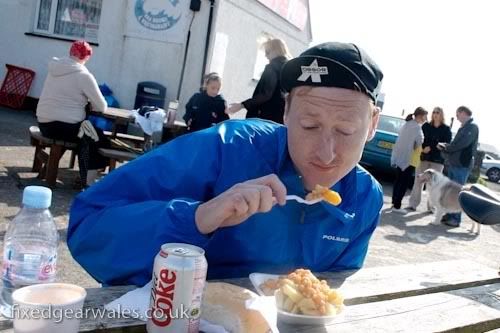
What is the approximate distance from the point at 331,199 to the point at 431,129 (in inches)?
348

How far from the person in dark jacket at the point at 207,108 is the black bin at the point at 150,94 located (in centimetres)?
395

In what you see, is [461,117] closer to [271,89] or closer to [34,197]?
[271,89]

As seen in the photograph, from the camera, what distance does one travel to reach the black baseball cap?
1699mm

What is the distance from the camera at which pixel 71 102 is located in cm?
641

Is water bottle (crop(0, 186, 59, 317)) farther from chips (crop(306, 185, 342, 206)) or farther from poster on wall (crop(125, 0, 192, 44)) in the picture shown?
poster on wall (crop(125, 0, 192, 44))

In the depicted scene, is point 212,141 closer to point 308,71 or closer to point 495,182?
point 308,71

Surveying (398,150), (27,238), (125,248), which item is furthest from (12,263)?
(398,150)

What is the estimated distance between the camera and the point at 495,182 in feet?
97.8

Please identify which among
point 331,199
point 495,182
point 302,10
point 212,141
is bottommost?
point 495,182

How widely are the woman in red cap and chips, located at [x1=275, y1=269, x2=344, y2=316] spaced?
546 cm

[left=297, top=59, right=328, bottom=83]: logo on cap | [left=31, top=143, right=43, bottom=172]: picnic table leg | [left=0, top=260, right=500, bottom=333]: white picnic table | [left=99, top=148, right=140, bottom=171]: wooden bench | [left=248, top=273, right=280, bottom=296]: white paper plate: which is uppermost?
[left=297, top=59, right=328, bottom=83]: logo on cap

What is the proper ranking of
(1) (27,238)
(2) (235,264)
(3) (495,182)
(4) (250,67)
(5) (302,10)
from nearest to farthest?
(1) (27,238)
(2) (235,264)
(4) (250,67)
(5) (302,10)
(3) (495,182)

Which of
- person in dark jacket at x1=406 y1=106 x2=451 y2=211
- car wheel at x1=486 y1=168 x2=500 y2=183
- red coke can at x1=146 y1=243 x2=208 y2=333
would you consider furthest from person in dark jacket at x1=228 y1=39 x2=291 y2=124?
car wheel at x1=486 y1=168 x2=500 y2=183

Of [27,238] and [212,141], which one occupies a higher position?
[212,141]
